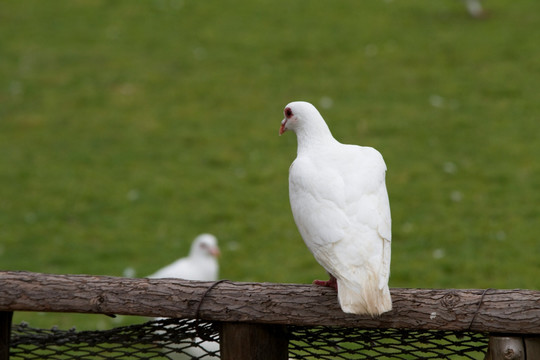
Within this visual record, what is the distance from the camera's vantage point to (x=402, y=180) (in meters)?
8.08

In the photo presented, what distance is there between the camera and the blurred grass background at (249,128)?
7.00 m

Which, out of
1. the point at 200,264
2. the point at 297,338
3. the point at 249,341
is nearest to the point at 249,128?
the point at 200,264

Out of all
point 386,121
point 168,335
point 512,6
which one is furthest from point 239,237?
point 512,6

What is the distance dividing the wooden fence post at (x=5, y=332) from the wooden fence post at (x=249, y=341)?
92cm

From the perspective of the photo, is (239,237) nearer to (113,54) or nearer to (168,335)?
(168,335)

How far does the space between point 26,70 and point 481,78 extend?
6648 millimetres

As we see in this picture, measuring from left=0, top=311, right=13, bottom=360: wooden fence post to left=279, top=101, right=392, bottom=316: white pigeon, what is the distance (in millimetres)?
1232

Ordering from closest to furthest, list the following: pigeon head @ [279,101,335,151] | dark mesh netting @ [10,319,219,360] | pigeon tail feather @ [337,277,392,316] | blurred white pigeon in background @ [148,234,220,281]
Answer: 1. pigeon tail feather @ [337,277,392,316]
2. dark mesh netting @ [10,319,219,360]
3. pigeon head @ [279,101,335,151]
4. blurred white pigeon in background @ [148,234,220,281]

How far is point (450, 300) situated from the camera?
2453 millimetres

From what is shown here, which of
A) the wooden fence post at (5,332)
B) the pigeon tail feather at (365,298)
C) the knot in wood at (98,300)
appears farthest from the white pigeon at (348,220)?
the wooden fence post at (5,332)

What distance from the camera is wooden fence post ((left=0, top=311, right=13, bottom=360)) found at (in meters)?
3.01

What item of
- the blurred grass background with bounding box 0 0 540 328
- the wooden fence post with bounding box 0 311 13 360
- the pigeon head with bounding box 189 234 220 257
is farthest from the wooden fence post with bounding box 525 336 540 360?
the pigeon head with bounding box 189 234 220 257

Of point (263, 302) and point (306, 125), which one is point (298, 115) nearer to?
point (306, 125)

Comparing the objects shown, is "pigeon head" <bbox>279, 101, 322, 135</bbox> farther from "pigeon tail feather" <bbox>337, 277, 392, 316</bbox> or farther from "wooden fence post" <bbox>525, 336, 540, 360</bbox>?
"wooden fence post" <bbox>525, 336, 540, 360</bbox>
